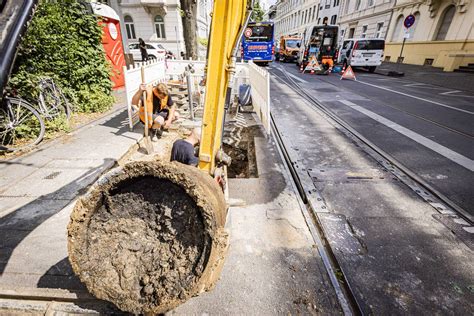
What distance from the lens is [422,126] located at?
239 inches

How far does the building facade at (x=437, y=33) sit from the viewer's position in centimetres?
1580

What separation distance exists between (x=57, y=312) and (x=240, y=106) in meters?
6.95

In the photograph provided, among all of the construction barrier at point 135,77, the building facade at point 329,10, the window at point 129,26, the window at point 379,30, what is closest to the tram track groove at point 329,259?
the construction barrier at point 135,77

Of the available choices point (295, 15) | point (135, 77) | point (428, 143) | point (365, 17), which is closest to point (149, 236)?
point (135, 77)

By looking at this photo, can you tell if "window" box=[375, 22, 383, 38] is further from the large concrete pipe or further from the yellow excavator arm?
the large concrete pipe

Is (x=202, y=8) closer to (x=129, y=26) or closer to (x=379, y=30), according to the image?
(x=129, y=26)

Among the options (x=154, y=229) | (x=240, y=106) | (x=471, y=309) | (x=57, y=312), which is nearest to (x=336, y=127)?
(x=240, y=106)

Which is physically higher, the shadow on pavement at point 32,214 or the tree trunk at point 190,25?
the tree trunk at point 190,25

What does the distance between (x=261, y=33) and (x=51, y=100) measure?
62.7ft

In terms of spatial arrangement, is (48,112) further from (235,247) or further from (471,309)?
(471,309)

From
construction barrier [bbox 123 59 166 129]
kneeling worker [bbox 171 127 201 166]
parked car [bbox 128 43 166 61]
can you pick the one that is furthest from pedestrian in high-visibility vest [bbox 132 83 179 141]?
parked car [bbox 128 43 166 61]

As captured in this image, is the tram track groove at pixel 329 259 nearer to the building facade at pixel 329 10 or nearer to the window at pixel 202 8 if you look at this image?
the window at pixel 202 8

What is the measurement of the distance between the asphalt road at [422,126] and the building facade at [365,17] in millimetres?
17873

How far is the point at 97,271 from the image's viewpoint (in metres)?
1.45
